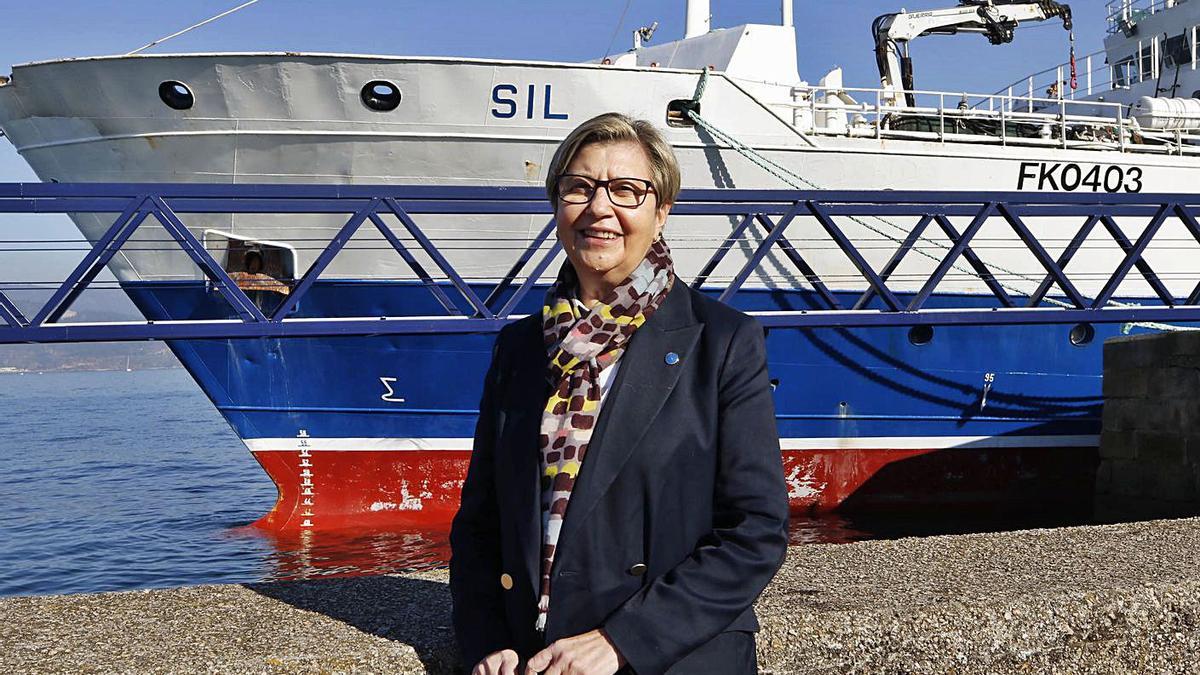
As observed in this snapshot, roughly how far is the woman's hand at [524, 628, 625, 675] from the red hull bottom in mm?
8431

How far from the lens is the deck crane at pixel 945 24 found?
46.5ft

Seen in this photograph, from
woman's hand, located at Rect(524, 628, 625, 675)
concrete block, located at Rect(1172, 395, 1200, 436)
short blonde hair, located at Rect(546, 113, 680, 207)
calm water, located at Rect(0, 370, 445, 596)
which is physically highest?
short blonde hair, located at Rect(546, 113, 680, 207)

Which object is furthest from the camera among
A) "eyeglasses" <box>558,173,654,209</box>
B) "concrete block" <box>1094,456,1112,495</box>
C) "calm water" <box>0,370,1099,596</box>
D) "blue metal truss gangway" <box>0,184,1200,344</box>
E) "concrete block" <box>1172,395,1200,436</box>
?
"calm water" <box>0,370,1099,596</box>

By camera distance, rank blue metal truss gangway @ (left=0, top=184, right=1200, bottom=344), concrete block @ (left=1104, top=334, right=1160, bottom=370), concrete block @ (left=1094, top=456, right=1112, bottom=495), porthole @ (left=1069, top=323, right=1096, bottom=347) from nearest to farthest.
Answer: blue metal truss gangway @ (left=0, top=184, right=1200, bottom=344), concrete block @ (left=1104, top=334, right=1160, bottom=370), concrete block @ (left=1094, top=456, right=1112, bottom=495), porthole @ (left=1069, top=323, right=1096, bottom=347)

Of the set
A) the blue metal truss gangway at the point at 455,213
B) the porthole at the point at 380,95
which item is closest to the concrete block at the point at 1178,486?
the blue metal truss gangway at the point at 455,213

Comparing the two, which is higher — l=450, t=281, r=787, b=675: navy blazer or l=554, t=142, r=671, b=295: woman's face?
l=554, t=142, r=671, b=295: woman's face

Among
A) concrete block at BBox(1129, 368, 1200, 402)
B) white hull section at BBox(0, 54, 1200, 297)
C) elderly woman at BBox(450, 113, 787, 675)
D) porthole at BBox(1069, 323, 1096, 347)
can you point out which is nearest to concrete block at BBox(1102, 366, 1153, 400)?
concrete block at BBox(1129, 368, 1200, 402)

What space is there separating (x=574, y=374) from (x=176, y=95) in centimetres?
886

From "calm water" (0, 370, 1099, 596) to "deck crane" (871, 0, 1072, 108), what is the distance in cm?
573

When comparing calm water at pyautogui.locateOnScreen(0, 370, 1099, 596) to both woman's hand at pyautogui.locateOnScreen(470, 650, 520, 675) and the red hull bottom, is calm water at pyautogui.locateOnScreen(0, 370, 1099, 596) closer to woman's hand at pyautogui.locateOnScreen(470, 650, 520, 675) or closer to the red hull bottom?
the red hull bottom

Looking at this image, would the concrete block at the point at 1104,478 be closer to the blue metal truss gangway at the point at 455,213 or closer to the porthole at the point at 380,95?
the blue metal truss gangway at the point at 455,213

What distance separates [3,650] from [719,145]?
843 centimetres

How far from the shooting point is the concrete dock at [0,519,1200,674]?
2.57 meters

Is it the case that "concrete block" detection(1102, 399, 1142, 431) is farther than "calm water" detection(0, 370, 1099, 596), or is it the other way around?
"calm water" detection(0, 370, 1099, 596)
